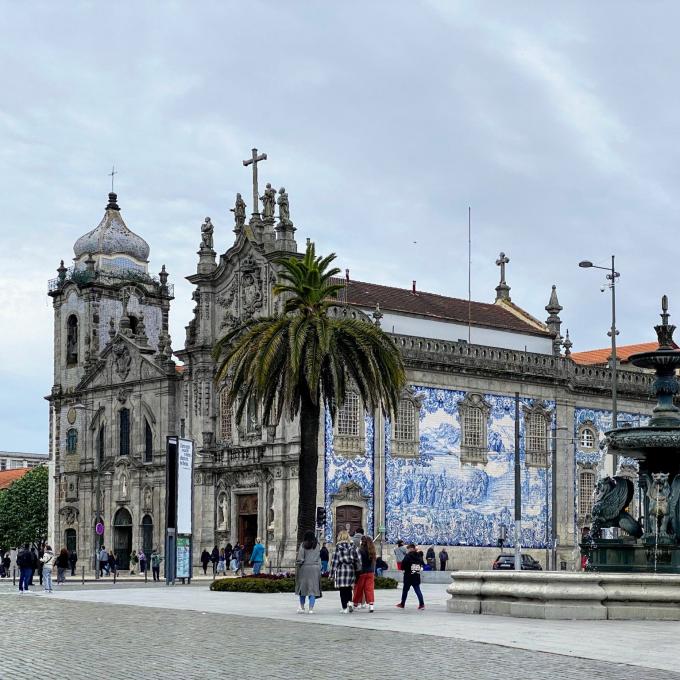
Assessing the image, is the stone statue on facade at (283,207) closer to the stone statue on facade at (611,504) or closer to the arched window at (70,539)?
the arched window at (70,539)

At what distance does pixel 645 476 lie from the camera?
27297 mm

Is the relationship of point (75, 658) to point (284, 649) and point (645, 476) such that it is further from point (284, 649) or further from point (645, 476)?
point (645, 476)

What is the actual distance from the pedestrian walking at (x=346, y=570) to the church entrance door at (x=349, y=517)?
29835mm

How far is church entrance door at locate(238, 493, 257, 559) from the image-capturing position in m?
60.4

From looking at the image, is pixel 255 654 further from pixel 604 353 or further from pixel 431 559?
pixel 604 353

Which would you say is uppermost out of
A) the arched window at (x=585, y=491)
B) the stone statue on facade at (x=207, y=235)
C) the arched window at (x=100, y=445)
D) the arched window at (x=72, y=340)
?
the stone statue on facade at (x=207, y=235)

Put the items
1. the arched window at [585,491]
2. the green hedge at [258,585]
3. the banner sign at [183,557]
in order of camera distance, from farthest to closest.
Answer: the arched window at [585,491]
the banner sign at [183,557]
the green hedge at [258,585]

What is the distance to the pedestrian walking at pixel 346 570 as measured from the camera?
26.4m

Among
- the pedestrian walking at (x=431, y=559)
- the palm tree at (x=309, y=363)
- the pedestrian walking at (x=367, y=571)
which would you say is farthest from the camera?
the pedestrian walking at (x=431, y=559)

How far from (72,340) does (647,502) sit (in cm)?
5439

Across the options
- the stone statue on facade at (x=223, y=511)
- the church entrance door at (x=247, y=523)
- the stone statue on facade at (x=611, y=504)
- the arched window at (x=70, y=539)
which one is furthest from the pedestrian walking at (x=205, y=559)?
the stone statue on facade at (x=611, y=504)

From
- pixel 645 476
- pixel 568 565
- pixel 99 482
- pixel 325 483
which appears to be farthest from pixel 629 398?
pixel 645 476

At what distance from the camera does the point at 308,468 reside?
38.8m

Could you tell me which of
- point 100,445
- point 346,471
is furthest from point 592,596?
point 100,445
